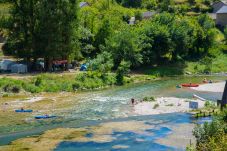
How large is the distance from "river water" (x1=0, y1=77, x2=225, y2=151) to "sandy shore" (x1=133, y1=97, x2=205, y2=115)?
54.4 inches

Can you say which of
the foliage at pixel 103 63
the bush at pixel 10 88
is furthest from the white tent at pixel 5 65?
the foliage at pixel 103 63

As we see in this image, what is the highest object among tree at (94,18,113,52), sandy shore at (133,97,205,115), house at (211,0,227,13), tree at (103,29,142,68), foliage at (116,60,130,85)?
house at (211,0,227,13)

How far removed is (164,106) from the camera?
58.8 meters

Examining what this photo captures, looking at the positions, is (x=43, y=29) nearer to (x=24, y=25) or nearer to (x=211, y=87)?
(x=24, y=25)

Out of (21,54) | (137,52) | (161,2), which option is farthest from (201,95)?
(161,2)

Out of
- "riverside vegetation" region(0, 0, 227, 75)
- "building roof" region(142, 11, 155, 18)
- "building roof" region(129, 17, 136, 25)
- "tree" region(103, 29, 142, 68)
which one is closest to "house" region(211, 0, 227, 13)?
"riverside vegetation" region(0, 0, 227, 75)

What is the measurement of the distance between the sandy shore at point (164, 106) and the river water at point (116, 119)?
138 centimetres

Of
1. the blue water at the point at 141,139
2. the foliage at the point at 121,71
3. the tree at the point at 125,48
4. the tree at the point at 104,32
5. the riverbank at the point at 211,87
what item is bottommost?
the blue water at the point at 141,139

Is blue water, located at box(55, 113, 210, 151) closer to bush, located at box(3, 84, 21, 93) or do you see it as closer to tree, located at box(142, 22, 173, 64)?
bush, located at box(3, 84, 21, 93)

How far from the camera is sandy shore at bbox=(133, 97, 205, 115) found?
56.3m

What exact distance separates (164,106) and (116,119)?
897cm

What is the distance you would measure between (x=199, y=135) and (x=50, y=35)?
4932cm

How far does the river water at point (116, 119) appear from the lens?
138ft

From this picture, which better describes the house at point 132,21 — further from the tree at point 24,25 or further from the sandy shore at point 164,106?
the sandy shore at point 164,106
